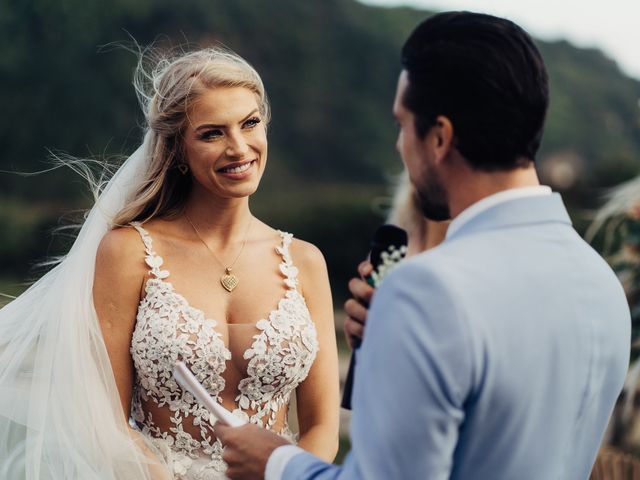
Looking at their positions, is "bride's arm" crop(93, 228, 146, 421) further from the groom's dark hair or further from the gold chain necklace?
the groom's dark hair

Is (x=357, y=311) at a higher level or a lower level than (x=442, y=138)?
lower

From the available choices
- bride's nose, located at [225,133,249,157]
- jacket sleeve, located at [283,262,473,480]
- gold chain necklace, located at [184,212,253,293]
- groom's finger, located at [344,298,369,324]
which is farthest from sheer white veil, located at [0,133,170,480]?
jacket sleeve, located at [283,262,473,480]

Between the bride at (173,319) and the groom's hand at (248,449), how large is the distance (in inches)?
38.1

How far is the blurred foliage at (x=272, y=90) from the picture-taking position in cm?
1606

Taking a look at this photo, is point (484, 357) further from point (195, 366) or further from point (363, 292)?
point (195, 366)

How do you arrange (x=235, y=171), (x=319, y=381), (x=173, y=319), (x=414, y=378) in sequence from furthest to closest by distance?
1. (x=319, y=381)
2. (x=235, y=171)
3. (x=173, y=319)
4. (x=414, y=378)

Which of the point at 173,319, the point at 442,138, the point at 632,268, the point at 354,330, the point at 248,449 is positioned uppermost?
the point at 442,138

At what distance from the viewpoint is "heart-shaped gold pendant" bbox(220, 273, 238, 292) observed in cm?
340

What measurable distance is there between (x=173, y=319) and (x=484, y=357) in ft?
5.20

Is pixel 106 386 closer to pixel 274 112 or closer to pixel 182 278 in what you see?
pixel 182 278

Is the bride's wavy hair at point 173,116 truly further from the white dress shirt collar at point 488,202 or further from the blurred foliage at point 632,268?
the blurred foliage at point 632,268

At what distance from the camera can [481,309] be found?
1.86 m

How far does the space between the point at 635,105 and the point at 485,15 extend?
58.4 ft

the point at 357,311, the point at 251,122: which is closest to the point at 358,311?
the point at 357,311
